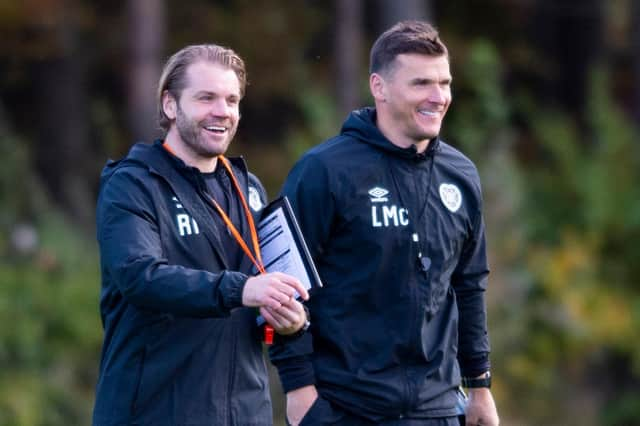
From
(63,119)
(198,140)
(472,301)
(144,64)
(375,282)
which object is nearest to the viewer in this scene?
(198,140)

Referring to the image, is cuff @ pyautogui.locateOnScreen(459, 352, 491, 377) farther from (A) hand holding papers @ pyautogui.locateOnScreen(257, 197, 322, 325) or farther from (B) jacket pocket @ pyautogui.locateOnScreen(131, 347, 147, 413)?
(B) jacket pocket @ pyautogui.locateOnScreen(131, 347, 147, 413)

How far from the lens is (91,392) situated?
1207cm

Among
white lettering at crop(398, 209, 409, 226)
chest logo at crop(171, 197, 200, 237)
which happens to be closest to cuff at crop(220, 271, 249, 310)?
chest logo at crop(171, 197, 200, 237)

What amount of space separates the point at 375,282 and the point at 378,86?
81 cm

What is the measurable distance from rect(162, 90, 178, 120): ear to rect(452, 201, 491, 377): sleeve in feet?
4.48

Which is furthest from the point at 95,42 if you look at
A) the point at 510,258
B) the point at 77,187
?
the point at 510,258

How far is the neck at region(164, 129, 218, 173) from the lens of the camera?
4.73m

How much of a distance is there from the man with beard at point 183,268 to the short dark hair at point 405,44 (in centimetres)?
62

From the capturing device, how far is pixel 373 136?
5094 millimetres

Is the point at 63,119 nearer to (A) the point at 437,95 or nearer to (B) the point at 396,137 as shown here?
(B) the point at 396,137

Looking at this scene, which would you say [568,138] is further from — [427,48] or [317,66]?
[427,48]

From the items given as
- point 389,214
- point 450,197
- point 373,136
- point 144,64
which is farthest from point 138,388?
point 144,64

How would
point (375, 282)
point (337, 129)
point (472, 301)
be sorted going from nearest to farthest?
1. point (375, 282)
2. point (472, 301)
3. point (337, 129)

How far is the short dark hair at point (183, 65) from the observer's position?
15.6 feet
